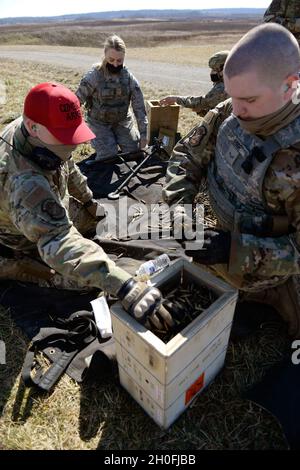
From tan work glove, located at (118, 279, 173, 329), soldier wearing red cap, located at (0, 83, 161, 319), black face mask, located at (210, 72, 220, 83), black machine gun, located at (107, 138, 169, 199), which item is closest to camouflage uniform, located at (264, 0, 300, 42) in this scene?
black face mask, located at (210, 72, 220, 83)

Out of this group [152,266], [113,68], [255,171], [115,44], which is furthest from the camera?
[113,68]

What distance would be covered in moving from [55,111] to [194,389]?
2.19 meters

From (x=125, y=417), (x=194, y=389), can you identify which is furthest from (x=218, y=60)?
(x=125, y=417)

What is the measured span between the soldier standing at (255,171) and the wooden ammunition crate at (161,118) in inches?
129

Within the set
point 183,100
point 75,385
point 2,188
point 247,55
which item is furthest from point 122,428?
point 183,100

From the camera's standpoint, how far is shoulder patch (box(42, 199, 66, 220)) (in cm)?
264

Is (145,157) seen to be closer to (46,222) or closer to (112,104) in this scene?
(112,104)

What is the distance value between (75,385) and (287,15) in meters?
5.71

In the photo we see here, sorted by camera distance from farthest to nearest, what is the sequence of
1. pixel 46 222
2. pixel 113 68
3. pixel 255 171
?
1. pixel 113 68
2. pixel 46 222
3. pixel 255 171

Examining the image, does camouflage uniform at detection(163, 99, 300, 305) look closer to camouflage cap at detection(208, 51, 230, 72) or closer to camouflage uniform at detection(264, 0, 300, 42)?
camouflage cap at detection(208, 51, 230, 72)

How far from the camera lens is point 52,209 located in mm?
2660

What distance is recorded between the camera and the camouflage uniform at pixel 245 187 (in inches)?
93.7

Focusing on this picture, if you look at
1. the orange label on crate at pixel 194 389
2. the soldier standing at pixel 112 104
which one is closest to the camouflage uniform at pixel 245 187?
the orange label on crate at pixel 194 389

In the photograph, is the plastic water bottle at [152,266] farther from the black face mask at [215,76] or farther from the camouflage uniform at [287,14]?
the camouflage uniform at [287,14]
